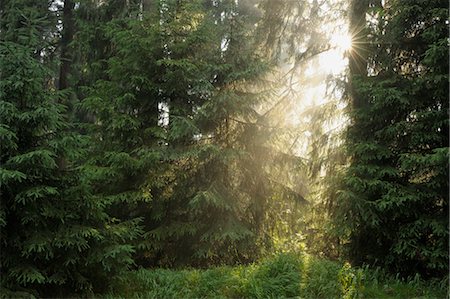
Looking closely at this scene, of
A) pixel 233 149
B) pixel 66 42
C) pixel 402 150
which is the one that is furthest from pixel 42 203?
pixel 66 42

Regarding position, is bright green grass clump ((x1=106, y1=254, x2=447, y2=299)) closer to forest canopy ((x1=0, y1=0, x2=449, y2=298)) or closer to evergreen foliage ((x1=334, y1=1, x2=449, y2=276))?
forest canopy ((x1=0, y1=0, x2=449, y2=298))

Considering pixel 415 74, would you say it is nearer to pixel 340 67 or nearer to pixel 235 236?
pixel 340 67

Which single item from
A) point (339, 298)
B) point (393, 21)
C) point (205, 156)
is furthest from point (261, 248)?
point (393, 21)

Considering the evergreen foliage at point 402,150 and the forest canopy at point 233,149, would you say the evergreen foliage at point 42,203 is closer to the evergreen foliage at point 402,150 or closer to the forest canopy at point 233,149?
the forest canopy at point 233,149

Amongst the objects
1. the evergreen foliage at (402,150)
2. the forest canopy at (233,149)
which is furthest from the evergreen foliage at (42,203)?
the evergreen foliage at (402,150)

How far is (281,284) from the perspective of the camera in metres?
6.21

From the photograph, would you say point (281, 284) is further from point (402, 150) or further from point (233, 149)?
point (402, 150)

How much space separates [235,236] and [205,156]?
6.09 ft

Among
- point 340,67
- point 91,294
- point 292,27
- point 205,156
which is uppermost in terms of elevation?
point 292,27

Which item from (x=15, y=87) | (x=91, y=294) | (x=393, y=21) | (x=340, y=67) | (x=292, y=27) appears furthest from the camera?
(x=292, y=27)

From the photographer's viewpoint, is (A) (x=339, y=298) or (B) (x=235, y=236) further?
(B) (x=235, y=236)

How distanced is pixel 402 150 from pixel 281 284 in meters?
3.45

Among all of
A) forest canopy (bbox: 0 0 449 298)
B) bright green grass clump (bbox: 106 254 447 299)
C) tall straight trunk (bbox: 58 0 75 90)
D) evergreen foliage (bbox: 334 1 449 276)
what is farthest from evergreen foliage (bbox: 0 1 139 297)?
tall straight trunk (bbox: 58 0 75 90)

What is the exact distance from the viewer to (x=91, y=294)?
5.84 metres
